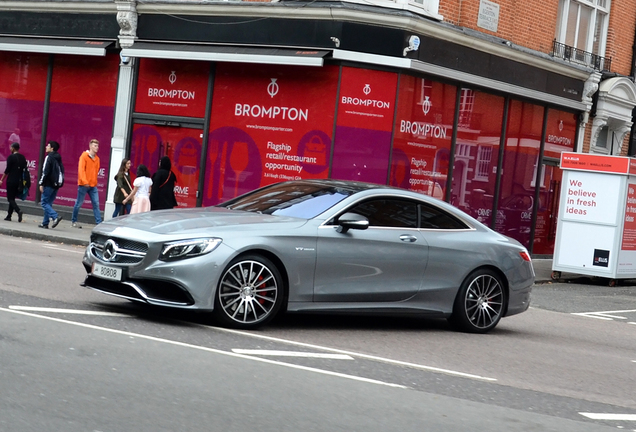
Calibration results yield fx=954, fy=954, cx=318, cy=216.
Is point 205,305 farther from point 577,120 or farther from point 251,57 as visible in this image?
point 577,120

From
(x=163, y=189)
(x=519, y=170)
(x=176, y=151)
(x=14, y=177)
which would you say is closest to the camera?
(x=163, y=189)

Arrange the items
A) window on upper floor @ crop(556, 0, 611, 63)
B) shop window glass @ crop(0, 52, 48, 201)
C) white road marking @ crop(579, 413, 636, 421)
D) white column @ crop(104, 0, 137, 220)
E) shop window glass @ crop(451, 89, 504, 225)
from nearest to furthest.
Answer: white road marking @ crop(579, 413, 636, 421)
white column @ crop(104, 0, 137, 220)
shop window glass @ crop(451, 89, 504, 225)
shop window glass @ crop(0, 52, 48, 201)
window on upper floor @ crop(556, 0, 611, 63)

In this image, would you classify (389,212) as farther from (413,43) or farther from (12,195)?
(12,195)

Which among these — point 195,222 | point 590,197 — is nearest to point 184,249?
point 195,222

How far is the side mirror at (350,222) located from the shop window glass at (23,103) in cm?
1541

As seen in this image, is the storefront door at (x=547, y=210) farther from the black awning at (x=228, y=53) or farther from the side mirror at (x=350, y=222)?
the side mirror at (x=350, y=222)

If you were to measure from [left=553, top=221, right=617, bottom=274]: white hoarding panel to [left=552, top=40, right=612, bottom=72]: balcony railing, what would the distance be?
6075 millimetres

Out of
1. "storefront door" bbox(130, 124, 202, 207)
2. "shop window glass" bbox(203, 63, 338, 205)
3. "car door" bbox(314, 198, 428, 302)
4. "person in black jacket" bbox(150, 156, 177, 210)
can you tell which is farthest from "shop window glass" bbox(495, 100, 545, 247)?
"car door" bbox(314, 198, 428, 302)

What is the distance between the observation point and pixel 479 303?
1035 cm

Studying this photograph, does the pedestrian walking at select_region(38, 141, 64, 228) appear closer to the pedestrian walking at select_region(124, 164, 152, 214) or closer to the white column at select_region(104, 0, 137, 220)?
the white column at select_region(104, 0, 137, 220)

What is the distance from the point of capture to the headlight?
8234mm

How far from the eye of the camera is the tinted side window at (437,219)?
32.8 feet

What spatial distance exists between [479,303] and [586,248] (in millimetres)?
9790

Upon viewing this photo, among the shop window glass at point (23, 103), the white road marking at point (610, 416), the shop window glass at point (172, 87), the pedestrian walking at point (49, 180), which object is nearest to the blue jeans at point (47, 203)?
the pedestrian walking at point (49, 180)
